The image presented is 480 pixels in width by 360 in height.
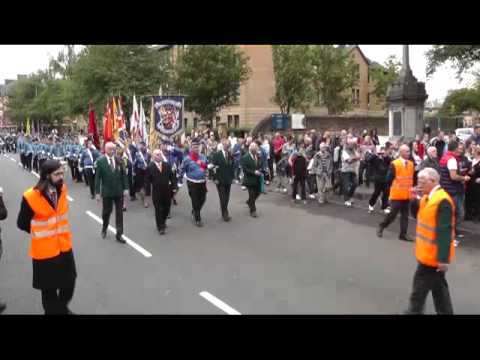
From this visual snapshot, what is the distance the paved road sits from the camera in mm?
6348

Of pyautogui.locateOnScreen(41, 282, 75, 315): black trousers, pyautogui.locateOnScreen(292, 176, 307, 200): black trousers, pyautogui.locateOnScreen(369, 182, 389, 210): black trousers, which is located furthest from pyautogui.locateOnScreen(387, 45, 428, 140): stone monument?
pyautogui.locateOnScreen(41, 282, 75, 315): black trousers

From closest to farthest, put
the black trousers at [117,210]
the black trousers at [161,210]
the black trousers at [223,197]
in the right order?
the black trousers at [117,210]
the black trousers at [161,210]
the black trousers at [223,197]

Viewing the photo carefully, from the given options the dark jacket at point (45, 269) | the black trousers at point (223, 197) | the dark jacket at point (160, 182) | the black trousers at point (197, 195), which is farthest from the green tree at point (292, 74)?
the dark jacket at point (45, 269)

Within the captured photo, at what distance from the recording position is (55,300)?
5.39 m

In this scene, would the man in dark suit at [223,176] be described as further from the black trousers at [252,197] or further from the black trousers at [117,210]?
the black trousers at [117,210]

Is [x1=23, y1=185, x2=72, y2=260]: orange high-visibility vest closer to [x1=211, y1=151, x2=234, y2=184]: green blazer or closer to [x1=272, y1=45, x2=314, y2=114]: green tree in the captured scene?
[x1=211, y1=151, x2=234, y2=184]: green blazer

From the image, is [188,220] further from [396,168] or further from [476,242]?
[476,242]

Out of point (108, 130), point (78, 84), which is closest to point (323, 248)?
point (108, 130)

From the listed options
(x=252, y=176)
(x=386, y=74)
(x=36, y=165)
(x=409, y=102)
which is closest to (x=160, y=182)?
(x=252, y=176)

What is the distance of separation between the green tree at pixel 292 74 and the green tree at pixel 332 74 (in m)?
1.49

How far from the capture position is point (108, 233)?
424 inches

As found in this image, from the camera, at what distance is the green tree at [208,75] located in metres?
35.1

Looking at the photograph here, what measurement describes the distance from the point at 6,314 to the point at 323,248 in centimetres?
545

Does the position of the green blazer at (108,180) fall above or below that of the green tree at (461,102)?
below
